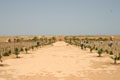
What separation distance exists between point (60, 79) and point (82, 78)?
1.33m

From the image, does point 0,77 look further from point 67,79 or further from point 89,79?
point 89,79

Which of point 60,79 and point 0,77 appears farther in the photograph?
point 0,77

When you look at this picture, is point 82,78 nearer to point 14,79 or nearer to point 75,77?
point 75,77

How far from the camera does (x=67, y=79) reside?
10273 mm

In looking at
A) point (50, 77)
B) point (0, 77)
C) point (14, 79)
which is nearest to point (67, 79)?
point (50, 77)

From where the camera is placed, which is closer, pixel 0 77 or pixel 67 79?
pixel 67 79

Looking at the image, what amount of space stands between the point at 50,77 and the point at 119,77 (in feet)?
13.7

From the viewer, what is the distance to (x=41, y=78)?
10570 millimetres

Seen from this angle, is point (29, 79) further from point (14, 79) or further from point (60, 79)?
point (60, 79)

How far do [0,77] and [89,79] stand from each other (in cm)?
535

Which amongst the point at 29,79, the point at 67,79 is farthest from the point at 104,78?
the point at 29,79

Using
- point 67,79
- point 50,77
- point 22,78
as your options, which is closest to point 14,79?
point 22,78

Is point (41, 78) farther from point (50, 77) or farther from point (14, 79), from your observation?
point (14, 79)

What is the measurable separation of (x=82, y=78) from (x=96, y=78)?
82cm
